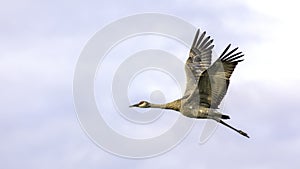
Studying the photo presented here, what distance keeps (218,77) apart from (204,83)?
0.78 metres

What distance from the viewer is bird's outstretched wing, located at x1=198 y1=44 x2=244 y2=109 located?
48375mm

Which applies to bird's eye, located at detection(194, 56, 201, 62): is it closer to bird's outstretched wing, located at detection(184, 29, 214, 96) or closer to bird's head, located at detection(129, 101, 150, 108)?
bird's outstretched wing, located at detection(184, 29, 214, 96)

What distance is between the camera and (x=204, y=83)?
48750 mm

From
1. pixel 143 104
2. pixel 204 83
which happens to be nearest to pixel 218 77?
pixel 204 83

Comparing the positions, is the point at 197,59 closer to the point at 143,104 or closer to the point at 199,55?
the point at 199,55

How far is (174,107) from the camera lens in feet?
169

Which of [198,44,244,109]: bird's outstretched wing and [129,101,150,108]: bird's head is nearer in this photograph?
[198,44,244,109]: bird's outstretched wing

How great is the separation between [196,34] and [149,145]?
683 centimetres

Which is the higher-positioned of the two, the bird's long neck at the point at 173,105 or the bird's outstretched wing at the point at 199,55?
the bird's outstretched wing at the point at 199,55

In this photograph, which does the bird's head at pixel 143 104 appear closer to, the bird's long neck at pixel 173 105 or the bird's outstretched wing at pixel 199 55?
the bird's long neck at pixel 173 105

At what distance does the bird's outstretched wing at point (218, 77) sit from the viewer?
159 ft

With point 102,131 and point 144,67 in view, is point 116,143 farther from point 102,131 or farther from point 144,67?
point 144,67

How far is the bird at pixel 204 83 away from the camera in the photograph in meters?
A: 48.7

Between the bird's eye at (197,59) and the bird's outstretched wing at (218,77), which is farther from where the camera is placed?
the bird's eye at (197,59)
